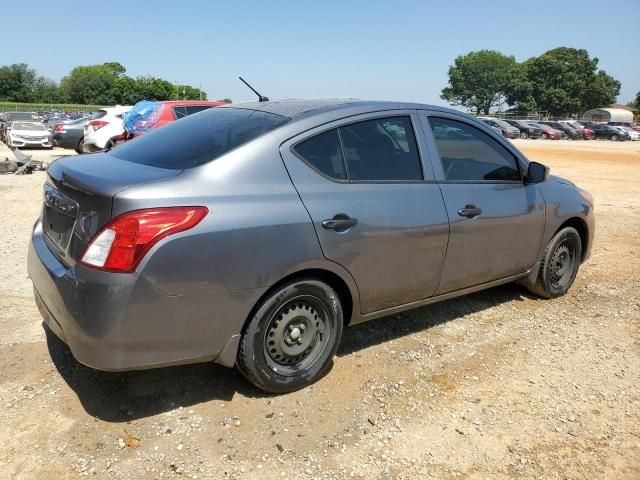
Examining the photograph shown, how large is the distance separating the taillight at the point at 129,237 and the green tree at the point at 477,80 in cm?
12678

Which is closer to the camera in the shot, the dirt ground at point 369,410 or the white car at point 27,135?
the dirt ground at point 369,410

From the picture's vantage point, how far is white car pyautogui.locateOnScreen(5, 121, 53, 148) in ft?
70.6

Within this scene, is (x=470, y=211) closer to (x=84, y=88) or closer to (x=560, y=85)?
(x=560, y=85)

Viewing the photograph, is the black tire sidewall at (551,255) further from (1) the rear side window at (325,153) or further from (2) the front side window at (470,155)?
(1) the rear side window at (325,153)

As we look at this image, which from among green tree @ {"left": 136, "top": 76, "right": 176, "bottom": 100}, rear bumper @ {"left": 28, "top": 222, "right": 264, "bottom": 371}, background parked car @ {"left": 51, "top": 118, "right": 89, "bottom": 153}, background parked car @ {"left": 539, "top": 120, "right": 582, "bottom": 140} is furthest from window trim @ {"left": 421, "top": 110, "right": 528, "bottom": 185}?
green tree @ {"left": 136, "top": 76, "right": 176, "bottom": 100}

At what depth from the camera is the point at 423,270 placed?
3.51 meters

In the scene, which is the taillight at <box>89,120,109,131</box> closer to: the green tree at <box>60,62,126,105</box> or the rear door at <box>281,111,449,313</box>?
the rear door at <box>281,111,449,313</box>

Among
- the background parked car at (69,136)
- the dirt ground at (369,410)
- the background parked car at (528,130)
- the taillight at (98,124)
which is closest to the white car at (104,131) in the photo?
the taillight at (98,124)

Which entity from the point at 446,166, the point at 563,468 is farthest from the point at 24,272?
the point at 563,468

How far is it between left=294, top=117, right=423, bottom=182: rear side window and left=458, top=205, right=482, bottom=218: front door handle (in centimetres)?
40

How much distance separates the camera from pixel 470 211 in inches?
146

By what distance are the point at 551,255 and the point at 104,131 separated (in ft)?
41.4

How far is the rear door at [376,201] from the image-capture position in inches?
118

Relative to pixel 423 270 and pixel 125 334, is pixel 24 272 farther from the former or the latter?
pixel 423 270
